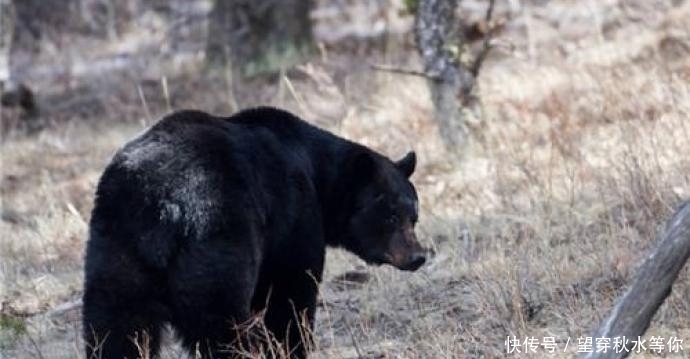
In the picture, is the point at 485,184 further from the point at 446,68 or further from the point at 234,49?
the point at 234,49

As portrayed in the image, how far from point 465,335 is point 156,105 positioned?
866 cm

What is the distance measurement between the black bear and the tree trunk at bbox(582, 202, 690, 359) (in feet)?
5.35

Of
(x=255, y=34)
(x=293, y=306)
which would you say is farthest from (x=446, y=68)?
(x=255, y=34)

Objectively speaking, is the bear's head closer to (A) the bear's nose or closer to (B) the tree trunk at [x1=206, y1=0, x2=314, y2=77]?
(A) the bear's nose

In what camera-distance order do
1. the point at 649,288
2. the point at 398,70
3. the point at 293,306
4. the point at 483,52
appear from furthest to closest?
1. the point at 483,52
2. the point at 398,70
3. the point at 293,306
4. the point at 649,288

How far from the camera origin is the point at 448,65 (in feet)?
35.6

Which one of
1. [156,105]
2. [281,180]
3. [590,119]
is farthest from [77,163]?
[281,180]

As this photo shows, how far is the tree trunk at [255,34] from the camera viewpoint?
15.6 meters

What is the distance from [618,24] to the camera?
14.5m

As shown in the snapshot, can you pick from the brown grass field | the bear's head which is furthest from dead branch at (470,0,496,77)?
the bear's head

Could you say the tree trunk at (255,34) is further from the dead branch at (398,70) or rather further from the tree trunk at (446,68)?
the dead branch at (398,70)

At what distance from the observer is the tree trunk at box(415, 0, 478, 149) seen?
10.7 metres

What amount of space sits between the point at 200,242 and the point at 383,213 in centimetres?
151

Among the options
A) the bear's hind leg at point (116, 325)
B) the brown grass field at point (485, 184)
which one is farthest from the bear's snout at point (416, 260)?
the bear's hind leg at point (116, 325)
